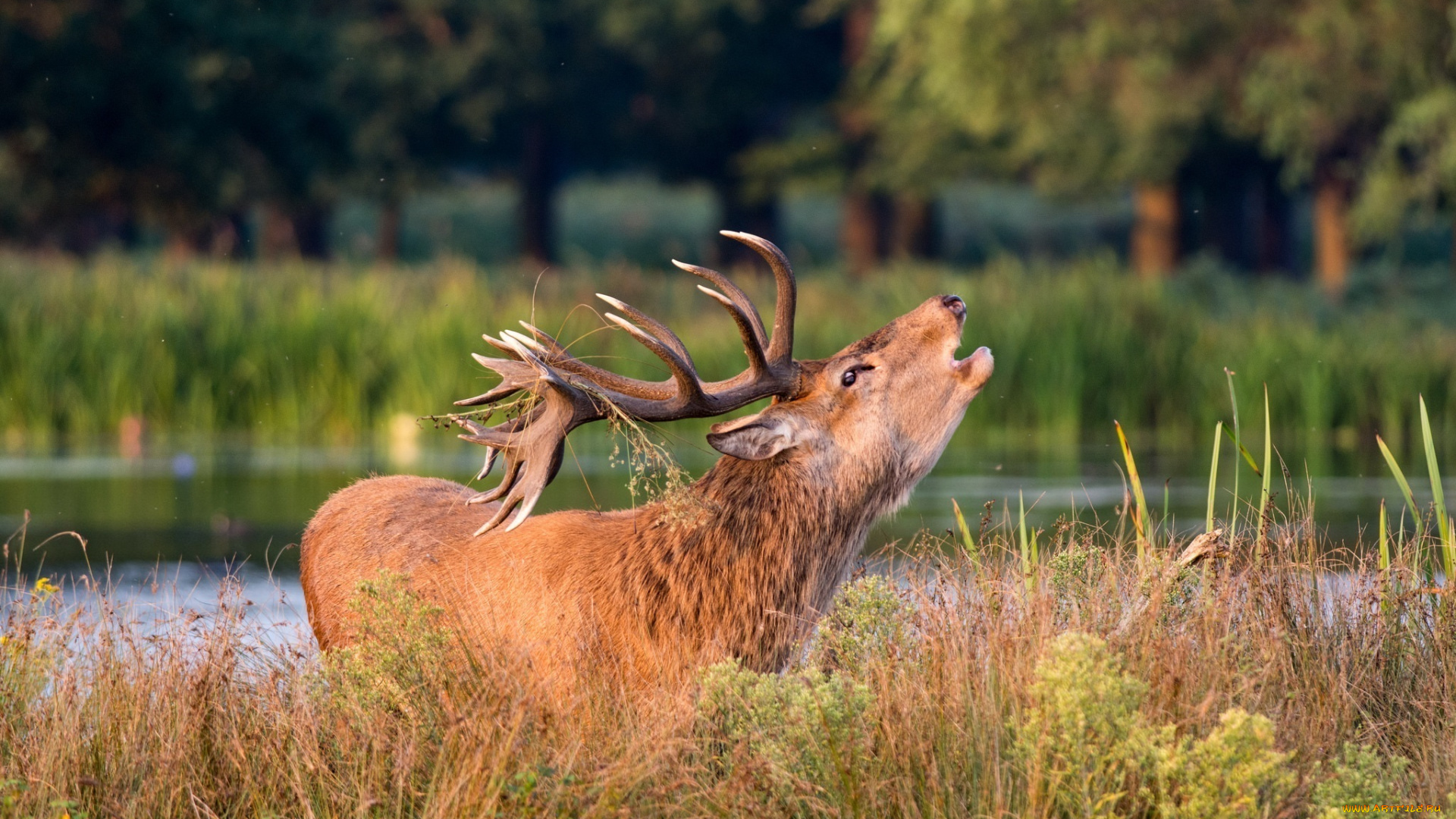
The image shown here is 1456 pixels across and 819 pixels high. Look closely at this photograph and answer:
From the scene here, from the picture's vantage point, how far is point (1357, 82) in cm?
2755

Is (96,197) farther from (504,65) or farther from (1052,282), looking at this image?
(1052,282)

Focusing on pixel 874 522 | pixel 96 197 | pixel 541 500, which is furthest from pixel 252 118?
pixel 874 522

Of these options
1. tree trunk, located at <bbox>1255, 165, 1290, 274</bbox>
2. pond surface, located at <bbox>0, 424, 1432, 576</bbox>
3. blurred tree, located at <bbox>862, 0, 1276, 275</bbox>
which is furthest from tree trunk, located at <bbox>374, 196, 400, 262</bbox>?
pond surface, located at <bbox>0, 424, 1432, 576</bbox>

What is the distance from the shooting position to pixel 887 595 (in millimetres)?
5176

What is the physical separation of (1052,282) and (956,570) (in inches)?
598

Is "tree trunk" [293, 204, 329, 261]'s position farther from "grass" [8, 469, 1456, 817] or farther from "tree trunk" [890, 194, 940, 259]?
"grass" [8, 469, 1456, 817]

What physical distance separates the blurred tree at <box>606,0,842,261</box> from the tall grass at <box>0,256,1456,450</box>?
757 inches

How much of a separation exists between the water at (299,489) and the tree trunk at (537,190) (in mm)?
25709

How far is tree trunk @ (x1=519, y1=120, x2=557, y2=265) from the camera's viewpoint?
146ft

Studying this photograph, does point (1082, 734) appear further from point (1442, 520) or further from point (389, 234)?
point (389, 234)

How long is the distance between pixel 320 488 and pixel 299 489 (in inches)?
8.0

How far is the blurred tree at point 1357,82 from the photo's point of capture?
25609 millimetres

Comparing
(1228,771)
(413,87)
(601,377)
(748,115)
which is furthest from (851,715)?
(748,115)

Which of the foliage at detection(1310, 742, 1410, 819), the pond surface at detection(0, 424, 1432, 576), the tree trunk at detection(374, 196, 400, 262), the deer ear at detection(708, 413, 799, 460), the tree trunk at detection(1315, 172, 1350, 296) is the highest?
the tree trunk at detection(374, 196, 400, 262)
